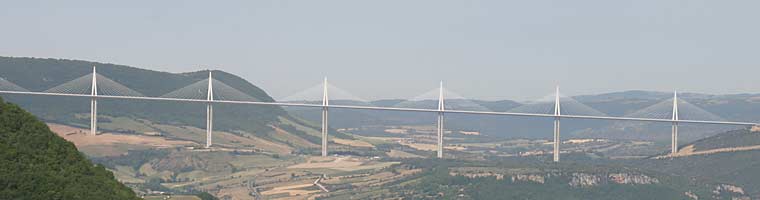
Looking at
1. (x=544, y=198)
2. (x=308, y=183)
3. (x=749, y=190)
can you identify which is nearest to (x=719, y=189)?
(x=749, y=190)

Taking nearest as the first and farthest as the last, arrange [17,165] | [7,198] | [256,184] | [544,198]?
[7,198], [17,165], [544,198], [256,184]

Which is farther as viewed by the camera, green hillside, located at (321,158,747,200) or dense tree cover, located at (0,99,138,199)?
green hillside, located at (321,158,747,200)

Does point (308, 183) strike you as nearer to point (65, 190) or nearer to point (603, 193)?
point (603, 193)

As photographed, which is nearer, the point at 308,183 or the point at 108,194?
the point at 108,194

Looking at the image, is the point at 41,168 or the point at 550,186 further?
the point at 550,186

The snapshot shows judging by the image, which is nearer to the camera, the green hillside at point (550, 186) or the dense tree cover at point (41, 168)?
the dense tree cover at point (41, 168)

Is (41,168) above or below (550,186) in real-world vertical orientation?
above

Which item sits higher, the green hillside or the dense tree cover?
the dense tree cover

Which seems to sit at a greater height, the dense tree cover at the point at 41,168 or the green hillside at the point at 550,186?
the dense tree cover at the point at 41,168
